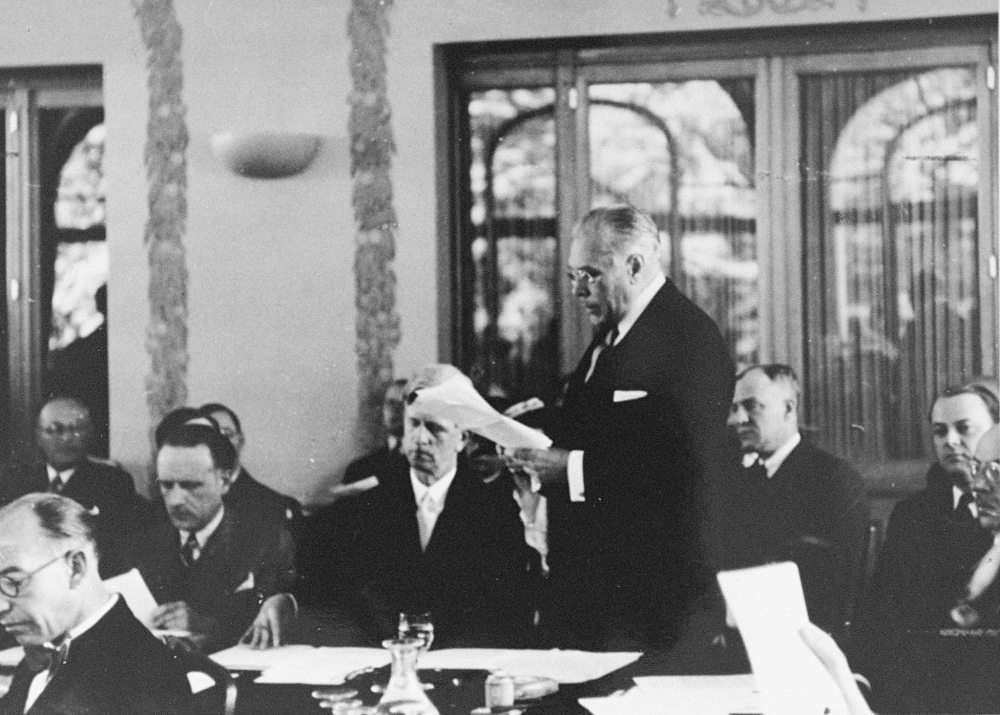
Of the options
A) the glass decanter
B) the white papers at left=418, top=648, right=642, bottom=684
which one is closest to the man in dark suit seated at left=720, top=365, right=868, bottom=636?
the white papers at left=418, top=648, right=642, bottom=684

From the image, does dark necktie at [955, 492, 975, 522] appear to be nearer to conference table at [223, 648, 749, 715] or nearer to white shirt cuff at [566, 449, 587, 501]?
conference table at [223, 648, 749, 715]

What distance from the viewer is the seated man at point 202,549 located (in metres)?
3.01

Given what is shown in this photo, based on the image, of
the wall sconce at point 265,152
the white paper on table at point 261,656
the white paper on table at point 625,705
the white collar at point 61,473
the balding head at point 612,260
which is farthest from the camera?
the white collar at point 61,473

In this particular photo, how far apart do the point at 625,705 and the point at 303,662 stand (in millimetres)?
720

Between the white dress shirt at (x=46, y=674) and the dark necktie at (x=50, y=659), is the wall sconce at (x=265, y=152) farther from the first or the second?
the dark necktie at (x=50, y=659)

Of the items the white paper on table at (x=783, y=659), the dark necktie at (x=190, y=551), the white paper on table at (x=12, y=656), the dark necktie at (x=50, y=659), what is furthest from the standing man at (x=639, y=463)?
the white paper on table at (x=12, y=656)

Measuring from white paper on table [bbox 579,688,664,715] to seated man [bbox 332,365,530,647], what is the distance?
554mm

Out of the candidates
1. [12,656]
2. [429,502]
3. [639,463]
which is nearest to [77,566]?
[12,656]

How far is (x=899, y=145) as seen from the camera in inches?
110

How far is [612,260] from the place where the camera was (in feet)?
9.52

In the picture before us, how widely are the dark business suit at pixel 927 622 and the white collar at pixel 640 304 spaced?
73 centimetres

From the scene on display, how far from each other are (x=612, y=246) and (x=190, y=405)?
1092 mm

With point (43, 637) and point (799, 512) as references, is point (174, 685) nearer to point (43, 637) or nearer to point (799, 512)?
point (43, 637)

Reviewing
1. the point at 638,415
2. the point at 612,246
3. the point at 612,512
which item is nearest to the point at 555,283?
the point at 612,246
